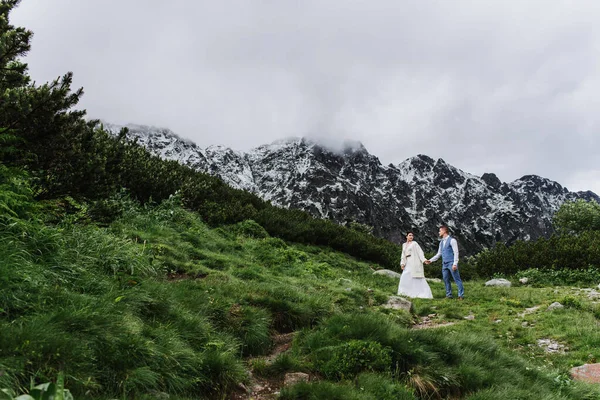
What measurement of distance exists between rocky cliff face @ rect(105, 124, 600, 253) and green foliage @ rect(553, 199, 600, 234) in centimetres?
6467

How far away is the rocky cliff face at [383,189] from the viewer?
10388cm

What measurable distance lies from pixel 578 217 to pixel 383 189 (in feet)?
339

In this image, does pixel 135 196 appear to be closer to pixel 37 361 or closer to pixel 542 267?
pixel 37 361

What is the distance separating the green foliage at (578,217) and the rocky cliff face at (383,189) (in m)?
64.7

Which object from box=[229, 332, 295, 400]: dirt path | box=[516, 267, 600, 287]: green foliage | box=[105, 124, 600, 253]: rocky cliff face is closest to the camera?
box=[229, 332, 295, 400]: dirt path

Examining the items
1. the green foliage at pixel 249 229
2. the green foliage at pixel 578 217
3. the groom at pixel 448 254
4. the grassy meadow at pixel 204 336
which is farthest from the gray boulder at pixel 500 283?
the green foliage at pixel 578 217

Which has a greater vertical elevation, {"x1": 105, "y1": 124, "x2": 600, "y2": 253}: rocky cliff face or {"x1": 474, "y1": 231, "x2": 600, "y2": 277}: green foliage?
{"x1": 105, "y1": 124, "x2": 600, "y2": 253}: rocky cliff face

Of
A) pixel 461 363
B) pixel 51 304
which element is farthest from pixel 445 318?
pixel 51 304

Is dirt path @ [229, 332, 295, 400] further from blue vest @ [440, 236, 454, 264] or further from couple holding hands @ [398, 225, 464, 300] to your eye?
blue vest @ [440, 236, 454, 264]

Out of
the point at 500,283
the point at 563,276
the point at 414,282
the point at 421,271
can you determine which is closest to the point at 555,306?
the point at 421,271

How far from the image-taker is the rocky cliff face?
104m

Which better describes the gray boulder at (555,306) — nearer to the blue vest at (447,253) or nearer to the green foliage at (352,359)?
the blue vest at (447,253)

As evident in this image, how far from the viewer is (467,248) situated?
410ft

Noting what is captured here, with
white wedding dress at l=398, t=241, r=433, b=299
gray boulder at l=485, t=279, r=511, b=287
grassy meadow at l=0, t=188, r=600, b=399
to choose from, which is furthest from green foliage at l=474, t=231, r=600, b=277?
grassy meadow at l=0, t=188, r=600, b=399
